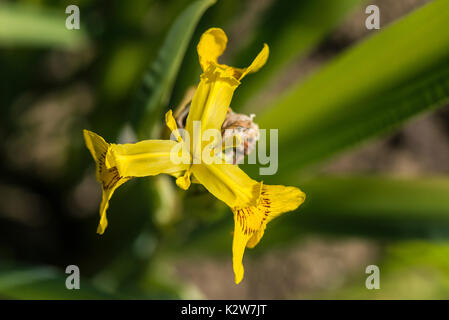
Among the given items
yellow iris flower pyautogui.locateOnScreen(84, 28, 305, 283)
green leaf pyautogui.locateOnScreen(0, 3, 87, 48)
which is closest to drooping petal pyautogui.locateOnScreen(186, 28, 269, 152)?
yellow iris flower pyautogui.locateOnScreen(84, 28, 305, 283)

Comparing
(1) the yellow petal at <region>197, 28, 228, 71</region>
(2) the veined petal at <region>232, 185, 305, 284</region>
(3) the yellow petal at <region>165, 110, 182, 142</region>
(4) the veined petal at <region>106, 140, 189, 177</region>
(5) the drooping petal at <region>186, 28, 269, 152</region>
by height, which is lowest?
(2) the veined petal at <region>232, 185, 305, 284</region>

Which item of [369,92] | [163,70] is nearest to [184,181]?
[163,70]

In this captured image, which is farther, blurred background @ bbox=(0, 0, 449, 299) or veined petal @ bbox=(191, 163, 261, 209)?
blurred background @ bbox=(0, 0, 449, 299)

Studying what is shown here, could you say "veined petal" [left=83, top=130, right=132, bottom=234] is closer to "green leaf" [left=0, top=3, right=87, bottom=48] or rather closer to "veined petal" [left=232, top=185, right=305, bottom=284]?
"veined petal" [left=232, top=185, right=305, bottom=284]

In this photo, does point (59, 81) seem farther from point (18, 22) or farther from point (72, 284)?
point (72, 284)

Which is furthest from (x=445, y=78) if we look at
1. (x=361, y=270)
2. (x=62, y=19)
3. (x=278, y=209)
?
(x=361, y=270)

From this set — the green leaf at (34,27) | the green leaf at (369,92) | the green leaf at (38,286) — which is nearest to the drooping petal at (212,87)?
the green leaf at (369,92)
